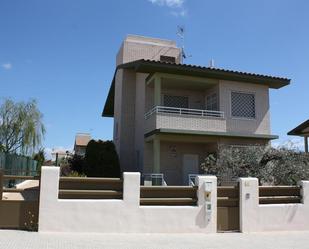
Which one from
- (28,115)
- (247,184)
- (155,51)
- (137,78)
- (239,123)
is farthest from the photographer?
(28,115)

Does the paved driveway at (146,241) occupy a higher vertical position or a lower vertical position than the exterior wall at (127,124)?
lower

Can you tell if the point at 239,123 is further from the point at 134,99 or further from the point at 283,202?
the point at 283,202

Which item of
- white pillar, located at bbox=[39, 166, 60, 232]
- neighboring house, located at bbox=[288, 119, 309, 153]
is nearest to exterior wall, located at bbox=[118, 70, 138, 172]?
neighboring house, located at bbox=[288, 119, 309, 153]

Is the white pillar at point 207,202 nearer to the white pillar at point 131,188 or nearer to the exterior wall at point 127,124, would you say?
the white pillar at point 131,188

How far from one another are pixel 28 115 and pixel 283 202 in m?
25.1

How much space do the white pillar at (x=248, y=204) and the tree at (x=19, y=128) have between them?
2404 cm

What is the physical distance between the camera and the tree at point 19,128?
31.9 meters

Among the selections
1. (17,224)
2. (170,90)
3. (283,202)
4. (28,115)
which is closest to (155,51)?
(170,90)

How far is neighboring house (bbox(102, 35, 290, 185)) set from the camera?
20125mm

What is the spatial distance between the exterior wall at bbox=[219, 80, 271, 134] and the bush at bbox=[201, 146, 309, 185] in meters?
6.64

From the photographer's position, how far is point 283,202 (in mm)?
12258

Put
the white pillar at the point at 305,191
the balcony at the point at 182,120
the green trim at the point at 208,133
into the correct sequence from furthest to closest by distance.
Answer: the balcony at the point at 182,120
the green trim at the point at 208,133
the white pillar at the point at 305,191

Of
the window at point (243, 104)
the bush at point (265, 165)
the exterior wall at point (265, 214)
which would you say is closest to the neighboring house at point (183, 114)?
the window at point (243, 104)

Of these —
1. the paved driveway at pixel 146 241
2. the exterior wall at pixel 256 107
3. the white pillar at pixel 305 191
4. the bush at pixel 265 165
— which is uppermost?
the exterior wall at pixel 256 107
